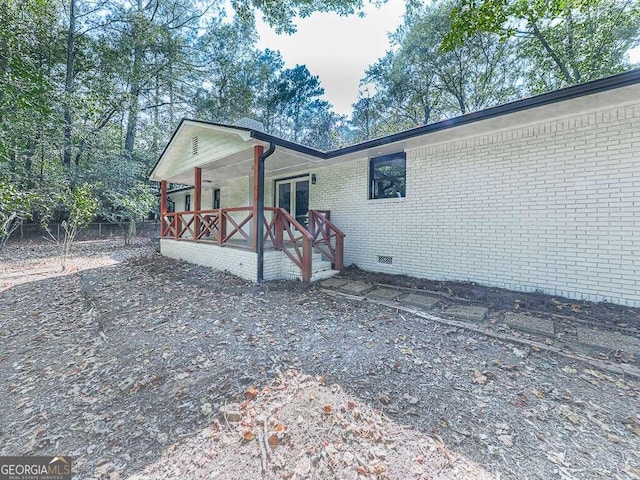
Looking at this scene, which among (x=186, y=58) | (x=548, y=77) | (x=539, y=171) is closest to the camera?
(x=539, y=171)

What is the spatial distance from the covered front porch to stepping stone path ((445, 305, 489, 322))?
9.62 ft

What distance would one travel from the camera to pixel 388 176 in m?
6.94

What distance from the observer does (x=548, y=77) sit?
13.0m

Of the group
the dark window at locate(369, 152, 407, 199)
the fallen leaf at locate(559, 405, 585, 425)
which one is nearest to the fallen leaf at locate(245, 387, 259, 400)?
the fallen leaf at locate(559, 405, 585, 425)

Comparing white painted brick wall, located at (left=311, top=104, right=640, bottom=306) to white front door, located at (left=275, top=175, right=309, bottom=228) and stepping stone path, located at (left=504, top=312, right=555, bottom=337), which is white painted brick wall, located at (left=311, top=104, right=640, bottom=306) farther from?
white front door, located at (left=275, top=175, right=309, bottom=228)

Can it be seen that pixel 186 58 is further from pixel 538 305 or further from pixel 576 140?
pixel 538 305

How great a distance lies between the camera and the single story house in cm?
415

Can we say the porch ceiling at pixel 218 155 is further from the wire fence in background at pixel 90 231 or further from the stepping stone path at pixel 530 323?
the wire fence in background at pixel 90 231

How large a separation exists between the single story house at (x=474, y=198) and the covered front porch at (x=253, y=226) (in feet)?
0.12

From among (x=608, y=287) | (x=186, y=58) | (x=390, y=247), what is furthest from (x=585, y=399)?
(x=186, y=58)

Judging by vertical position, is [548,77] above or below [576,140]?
above

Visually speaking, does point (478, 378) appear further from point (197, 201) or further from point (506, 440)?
point (197, 201)

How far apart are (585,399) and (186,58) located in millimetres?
22717

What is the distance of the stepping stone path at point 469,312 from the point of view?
394 centimetres
